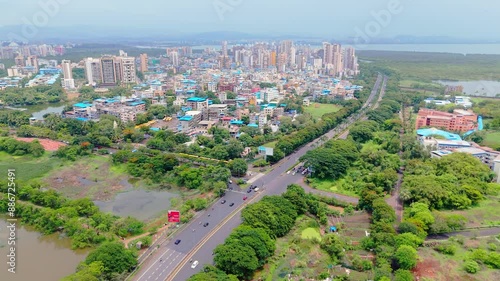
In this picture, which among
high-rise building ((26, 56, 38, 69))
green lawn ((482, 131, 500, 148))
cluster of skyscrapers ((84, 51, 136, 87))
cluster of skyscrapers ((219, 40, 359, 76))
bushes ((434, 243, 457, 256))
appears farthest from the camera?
cluster of skyscrapers ((219, 40, 359, 76))

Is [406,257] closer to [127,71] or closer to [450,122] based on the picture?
[450,122]

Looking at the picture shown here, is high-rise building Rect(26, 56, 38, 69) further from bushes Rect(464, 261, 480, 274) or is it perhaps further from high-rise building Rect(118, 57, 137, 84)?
bushes Rect(464, 261, 480, 274)

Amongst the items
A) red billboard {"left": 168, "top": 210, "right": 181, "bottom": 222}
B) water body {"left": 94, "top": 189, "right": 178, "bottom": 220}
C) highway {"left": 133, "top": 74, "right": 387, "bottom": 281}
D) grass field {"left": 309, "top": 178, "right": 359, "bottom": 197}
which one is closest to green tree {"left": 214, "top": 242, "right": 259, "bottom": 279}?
highway {"left": 133, "top": 74, "right": 387, "bottom": 281}

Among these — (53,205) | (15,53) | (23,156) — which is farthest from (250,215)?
(15,53)

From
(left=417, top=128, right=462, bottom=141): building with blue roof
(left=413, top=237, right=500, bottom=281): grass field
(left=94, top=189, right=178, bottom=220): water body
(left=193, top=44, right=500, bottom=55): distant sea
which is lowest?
(left=94, top=189, right=178, bottom=220): water body

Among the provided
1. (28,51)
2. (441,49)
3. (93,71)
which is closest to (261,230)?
(93,71)

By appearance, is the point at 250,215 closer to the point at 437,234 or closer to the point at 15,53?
the point at 437,234

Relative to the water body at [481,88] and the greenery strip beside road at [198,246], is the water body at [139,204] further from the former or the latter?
the water body at [481,88]
